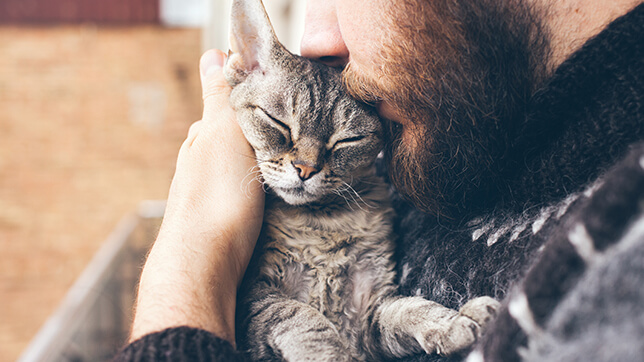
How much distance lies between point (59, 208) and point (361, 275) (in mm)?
5478

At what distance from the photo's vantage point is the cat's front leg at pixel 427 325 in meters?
0.93

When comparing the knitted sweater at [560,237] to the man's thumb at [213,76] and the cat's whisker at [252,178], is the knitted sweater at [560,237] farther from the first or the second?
the man's thumb at [213,76]

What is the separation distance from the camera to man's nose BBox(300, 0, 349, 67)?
1.33 meters

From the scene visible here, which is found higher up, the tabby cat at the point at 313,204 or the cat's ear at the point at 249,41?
the cat's ear at the point at 249,41

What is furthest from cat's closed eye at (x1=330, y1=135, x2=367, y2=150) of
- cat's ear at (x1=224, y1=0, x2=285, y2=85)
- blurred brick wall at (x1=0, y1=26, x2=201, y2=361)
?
blurred brick wall at (x1=0, y1=26, x2=201, y2=361)

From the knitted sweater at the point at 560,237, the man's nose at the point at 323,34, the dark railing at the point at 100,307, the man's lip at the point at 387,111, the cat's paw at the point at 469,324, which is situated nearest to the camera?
the knitted sweater at the point at 560,237

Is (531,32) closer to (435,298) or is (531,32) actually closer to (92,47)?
(435,298)

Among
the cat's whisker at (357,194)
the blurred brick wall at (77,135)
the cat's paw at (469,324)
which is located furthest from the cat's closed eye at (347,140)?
the blurred brick wall at (77,135)

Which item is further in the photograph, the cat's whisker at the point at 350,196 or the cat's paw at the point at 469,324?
the cat's whisker at the point at 350,196

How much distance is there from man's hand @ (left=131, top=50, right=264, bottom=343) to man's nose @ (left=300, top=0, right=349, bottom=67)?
1.12ft

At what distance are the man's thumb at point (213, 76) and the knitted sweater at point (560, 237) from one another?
767 millimetres

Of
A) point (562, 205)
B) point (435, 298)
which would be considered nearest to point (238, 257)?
point (435, 298)

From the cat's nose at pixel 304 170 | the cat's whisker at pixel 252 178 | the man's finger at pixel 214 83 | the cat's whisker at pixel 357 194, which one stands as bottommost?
the cat's whisker at pixel 357 194

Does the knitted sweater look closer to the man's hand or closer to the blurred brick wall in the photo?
the man's hand
